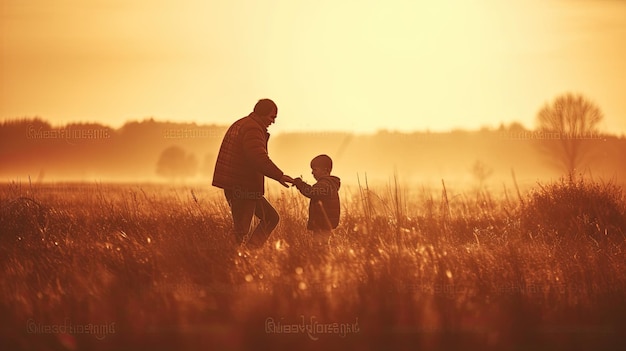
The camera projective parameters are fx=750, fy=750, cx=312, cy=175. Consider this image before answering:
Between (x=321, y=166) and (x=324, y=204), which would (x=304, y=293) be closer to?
(x=324, y=204)

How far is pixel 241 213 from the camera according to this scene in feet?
29.6

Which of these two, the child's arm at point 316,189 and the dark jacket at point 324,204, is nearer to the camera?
the child's arm at point 316,189

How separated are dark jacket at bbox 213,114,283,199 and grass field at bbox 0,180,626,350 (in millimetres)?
676

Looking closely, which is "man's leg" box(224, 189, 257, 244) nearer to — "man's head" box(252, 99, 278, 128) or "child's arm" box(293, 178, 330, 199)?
"child's arm" box(293, 178, 330, 199)

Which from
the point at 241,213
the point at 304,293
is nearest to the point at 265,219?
the point at 241,213

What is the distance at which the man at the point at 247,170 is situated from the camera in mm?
8898

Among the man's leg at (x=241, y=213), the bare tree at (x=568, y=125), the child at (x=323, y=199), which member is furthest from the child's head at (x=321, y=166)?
the bare tree at (x=568, y=125)

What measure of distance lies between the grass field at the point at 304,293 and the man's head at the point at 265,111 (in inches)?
58.0

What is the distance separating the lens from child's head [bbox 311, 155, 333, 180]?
30.3ft

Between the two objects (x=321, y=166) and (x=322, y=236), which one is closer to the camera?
(x=322, y=236)

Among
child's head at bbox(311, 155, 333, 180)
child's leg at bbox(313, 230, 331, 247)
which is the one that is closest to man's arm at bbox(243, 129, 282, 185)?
child's head at bbox(311, 155, 333, 180)

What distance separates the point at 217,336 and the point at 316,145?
307 ft

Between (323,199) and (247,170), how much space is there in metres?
1.00

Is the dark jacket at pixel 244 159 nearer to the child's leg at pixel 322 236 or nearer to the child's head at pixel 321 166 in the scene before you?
the child's head at pixel 321 166
